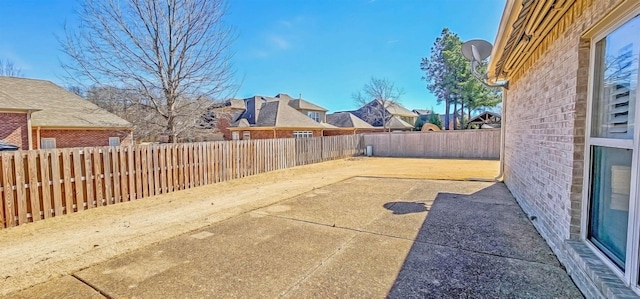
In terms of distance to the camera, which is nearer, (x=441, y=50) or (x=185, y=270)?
(x=185, y=270)

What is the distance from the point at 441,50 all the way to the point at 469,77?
528 centimetres

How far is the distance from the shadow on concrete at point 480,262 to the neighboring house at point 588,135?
0.19 meters

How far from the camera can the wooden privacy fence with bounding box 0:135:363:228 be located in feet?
16.2

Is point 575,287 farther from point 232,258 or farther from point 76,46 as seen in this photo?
point 76,46

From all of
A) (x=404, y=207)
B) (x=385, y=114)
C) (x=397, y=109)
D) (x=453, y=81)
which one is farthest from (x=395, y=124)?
(x=404, y=207)

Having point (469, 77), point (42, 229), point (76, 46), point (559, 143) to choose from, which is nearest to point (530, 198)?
point (559, 143)

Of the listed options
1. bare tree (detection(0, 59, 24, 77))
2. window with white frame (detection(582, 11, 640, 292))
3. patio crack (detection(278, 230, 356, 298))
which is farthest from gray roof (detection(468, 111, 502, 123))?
bare tree (detection(0, 59, 24, 77))

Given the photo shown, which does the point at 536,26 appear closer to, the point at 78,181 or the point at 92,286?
the point at 92,286

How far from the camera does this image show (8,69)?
76.4ft

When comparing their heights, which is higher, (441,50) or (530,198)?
(441,50)

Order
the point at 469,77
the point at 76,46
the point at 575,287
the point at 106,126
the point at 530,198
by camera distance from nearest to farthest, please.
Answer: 1. the point at 575,287
2. the point at 530,198
3. the point at 76,46
4. the point at 106,126
5. the point at 469,77

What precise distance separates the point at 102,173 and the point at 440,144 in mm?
17250

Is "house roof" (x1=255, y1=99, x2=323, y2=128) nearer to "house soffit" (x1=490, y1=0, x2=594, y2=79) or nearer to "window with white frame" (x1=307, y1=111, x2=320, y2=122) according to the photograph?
"window with white frame" (x1=307, y1=111, x2=320, y2=122)

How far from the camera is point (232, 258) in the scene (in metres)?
3.27
